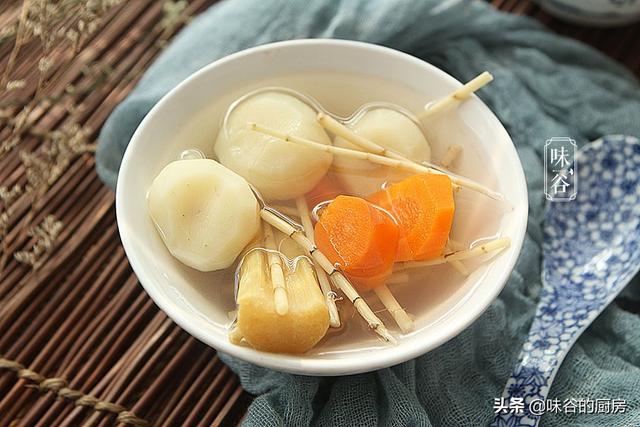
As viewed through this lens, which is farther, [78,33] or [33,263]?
[78,33]

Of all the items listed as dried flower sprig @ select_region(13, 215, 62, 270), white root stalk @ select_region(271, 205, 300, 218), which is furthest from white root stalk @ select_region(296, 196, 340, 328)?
dried flower sprig @ select_region(13, 215, 62, 270)

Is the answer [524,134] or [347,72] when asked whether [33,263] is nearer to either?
[347,72]

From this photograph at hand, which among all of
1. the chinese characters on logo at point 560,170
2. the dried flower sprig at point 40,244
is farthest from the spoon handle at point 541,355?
the dried flower sprig at point 40,244

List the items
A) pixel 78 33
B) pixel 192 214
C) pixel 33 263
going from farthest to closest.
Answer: pixel 78 33 < pixel 33 263 < pixel 192 214

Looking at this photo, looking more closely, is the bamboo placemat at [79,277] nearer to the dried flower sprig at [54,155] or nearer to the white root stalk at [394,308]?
the dried flower sprig at [54,155]

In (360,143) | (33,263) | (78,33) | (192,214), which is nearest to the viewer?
(192,214)

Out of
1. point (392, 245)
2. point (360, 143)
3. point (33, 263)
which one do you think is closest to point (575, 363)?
point (392, 245)
